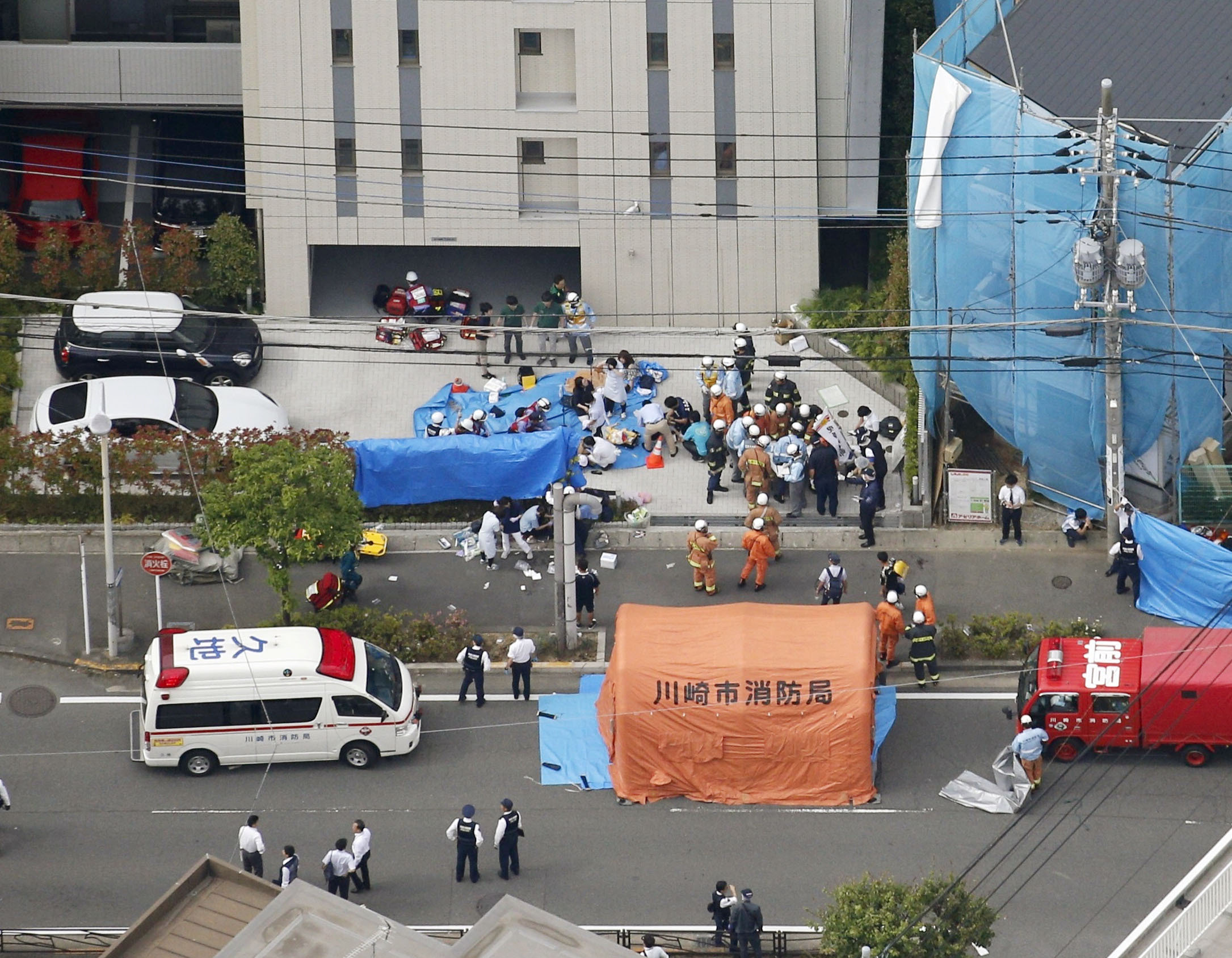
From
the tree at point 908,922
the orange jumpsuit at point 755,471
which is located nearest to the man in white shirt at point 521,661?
the orange jumpsuit at point 755,471

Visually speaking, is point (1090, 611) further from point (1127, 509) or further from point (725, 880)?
point (725, 880)

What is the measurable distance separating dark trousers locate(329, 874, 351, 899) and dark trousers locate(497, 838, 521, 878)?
6.90ft

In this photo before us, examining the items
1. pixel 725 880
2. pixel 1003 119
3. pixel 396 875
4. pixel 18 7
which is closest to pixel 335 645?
pixel 396 875

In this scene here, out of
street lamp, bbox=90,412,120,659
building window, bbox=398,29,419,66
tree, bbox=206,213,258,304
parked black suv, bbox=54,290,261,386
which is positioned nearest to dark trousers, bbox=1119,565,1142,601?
street lamp, bbox=90,412,120,659

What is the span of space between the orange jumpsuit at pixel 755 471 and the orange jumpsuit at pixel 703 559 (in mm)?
1814

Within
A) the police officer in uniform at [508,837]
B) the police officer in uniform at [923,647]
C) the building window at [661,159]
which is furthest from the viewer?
the building window at [661,159]

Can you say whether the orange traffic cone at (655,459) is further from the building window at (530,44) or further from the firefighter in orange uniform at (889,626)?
the building window at (530,44)

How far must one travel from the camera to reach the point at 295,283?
1833 inches

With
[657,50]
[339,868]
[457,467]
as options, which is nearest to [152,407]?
[457,467]

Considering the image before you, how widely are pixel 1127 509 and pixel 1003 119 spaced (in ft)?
22.3

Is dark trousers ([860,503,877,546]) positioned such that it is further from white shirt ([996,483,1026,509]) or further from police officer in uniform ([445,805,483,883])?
police officer in uniform ([445,805,483,883])

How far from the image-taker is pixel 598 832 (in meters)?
33.6

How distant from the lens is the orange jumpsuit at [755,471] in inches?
1581

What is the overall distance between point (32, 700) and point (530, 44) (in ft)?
55.9
